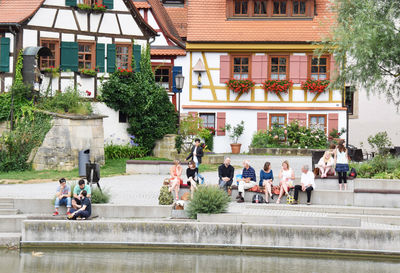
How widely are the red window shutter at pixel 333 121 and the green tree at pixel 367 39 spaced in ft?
26.2

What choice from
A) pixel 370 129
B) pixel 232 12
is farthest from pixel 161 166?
pixel 370 129

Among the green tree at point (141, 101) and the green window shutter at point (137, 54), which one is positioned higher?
the green window shutter at point (137, 54)

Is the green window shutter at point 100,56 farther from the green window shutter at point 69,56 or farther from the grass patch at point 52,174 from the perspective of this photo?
the grass patch at point 52,174

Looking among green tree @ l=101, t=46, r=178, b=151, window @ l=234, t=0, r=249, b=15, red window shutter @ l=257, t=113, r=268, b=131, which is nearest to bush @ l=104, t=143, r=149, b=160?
green tree @ l=101, t=46, r=178, b=151

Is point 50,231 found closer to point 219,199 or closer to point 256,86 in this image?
point 219,199

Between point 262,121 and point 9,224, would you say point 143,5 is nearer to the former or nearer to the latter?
point 262,121

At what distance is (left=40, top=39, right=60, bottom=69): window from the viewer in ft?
93.0

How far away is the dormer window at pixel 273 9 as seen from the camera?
1347 inches

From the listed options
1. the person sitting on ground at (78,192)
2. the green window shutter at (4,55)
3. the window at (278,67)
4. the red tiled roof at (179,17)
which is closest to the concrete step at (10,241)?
the person sitting on ground at (78,192)

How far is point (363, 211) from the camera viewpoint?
18.1 m

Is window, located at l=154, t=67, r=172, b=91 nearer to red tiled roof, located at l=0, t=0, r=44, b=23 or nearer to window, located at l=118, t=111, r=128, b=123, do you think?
window, located at l=118, t=111, r=128, b=123

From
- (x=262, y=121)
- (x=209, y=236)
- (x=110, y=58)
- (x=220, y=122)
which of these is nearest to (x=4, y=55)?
(x=110, y=58)

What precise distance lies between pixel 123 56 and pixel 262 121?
281 inches

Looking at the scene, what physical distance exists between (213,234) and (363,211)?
4042 millimetres
